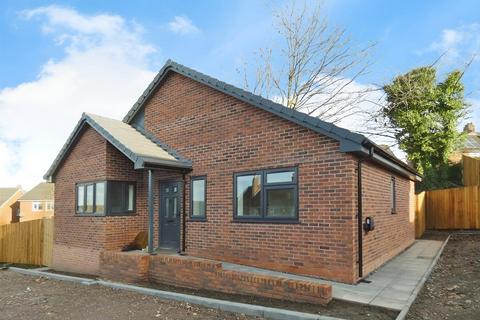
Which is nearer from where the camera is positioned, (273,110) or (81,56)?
(273,110)

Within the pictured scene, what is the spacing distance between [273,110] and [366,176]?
8.67ft

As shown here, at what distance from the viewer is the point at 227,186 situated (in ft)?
31.7

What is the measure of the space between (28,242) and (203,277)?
1169cm

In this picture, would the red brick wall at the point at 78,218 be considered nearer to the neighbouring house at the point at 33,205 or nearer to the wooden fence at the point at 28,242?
the wooden fence at the point at 28,242

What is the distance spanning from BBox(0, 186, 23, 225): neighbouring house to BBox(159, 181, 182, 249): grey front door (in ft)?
156

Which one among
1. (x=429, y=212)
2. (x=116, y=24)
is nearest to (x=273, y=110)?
(x=116, y=24)

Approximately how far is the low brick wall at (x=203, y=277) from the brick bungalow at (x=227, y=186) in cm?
70

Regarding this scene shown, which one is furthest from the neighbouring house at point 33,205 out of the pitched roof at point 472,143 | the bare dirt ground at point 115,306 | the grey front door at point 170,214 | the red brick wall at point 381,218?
the red brick wall at point 381,218

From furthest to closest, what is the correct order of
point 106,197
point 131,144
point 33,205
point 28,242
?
point 33,205 → point 28,242 → point 106,197 → point 131,144

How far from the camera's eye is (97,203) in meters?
11.6

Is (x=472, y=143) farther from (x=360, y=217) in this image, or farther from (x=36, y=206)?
(x=36, y=206)

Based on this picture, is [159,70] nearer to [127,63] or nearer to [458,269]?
[127,63]

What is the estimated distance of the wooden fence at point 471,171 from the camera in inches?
815

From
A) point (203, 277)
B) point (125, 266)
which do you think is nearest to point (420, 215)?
point (203, 277)
